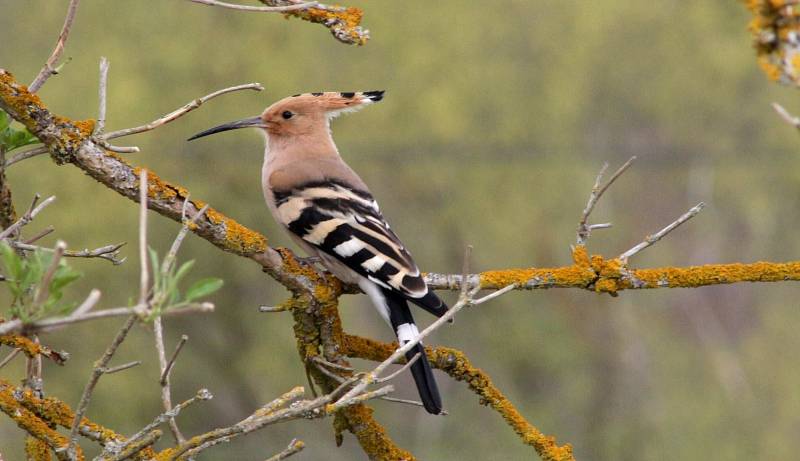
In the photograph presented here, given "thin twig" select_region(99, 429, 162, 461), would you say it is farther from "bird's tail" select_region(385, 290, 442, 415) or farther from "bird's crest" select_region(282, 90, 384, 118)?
"bird's crest" select_region(282, 90, 384, 118)

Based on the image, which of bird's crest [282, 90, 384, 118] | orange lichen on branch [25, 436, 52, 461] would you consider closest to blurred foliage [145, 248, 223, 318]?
orange lichen on branch [25, 436, 52, 461]

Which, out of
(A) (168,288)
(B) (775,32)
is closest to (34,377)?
(A) (168,288)

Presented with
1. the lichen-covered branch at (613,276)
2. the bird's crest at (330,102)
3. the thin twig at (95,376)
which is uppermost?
the bird's crest at (330,102)

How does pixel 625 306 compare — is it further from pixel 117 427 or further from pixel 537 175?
pixel 117 427

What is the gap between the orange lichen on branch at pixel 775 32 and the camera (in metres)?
1.58

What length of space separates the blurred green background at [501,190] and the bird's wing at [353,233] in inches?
264

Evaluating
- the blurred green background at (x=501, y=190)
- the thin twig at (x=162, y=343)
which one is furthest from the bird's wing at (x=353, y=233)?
the blurred green background at (x=501, y=190)

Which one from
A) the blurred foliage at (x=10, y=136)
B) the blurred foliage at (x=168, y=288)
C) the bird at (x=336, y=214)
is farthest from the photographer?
the bird at (x=336, y=214)

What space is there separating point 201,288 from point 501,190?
11.8 metres

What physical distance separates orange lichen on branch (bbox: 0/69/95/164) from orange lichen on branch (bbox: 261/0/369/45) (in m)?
0.52

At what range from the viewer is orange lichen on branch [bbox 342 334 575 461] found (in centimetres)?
262

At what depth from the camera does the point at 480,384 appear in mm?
2721

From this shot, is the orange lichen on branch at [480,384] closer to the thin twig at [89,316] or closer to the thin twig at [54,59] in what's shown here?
the thin twig at [54,59]

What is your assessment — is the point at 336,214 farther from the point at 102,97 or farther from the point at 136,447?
the point at 136,447
